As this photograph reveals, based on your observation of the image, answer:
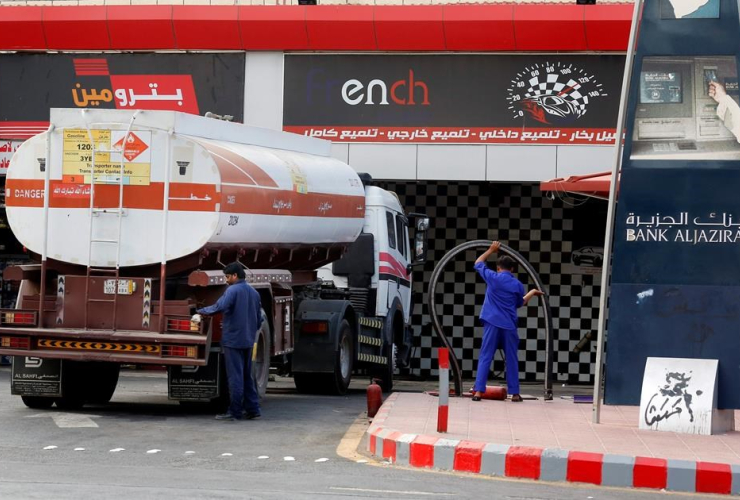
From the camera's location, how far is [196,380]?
14578 millimetres

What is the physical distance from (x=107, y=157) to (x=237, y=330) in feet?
7.36

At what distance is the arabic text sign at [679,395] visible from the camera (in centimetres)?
1277

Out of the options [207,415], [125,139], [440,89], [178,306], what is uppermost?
[440,89]

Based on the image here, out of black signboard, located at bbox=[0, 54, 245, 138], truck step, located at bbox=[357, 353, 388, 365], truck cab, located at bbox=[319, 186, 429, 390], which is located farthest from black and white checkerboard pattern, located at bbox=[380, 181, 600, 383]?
truck step, located at bbox=[357, 353, 388, 365]

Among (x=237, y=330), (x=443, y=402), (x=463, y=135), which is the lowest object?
(x=443, y=402)

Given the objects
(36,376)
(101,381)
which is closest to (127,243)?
(36,376)

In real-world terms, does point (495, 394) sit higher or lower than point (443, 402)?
lower

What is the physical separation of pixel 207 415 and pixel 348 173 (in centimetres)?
517

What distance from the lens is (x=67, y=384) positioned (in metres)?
14.9

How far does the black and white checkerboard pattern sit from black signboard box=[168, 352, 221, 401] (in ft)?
34.7

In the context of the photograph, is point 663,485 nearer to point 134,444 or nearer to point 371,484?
point 371,484

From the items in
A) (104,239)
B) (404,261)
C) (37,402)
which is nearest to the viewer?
(104,239)

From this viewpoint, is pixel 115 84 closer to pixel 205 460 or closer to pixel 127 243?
pixel 127 243

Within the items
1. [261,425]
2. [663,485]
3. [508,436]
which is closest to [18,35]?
[261,425]
